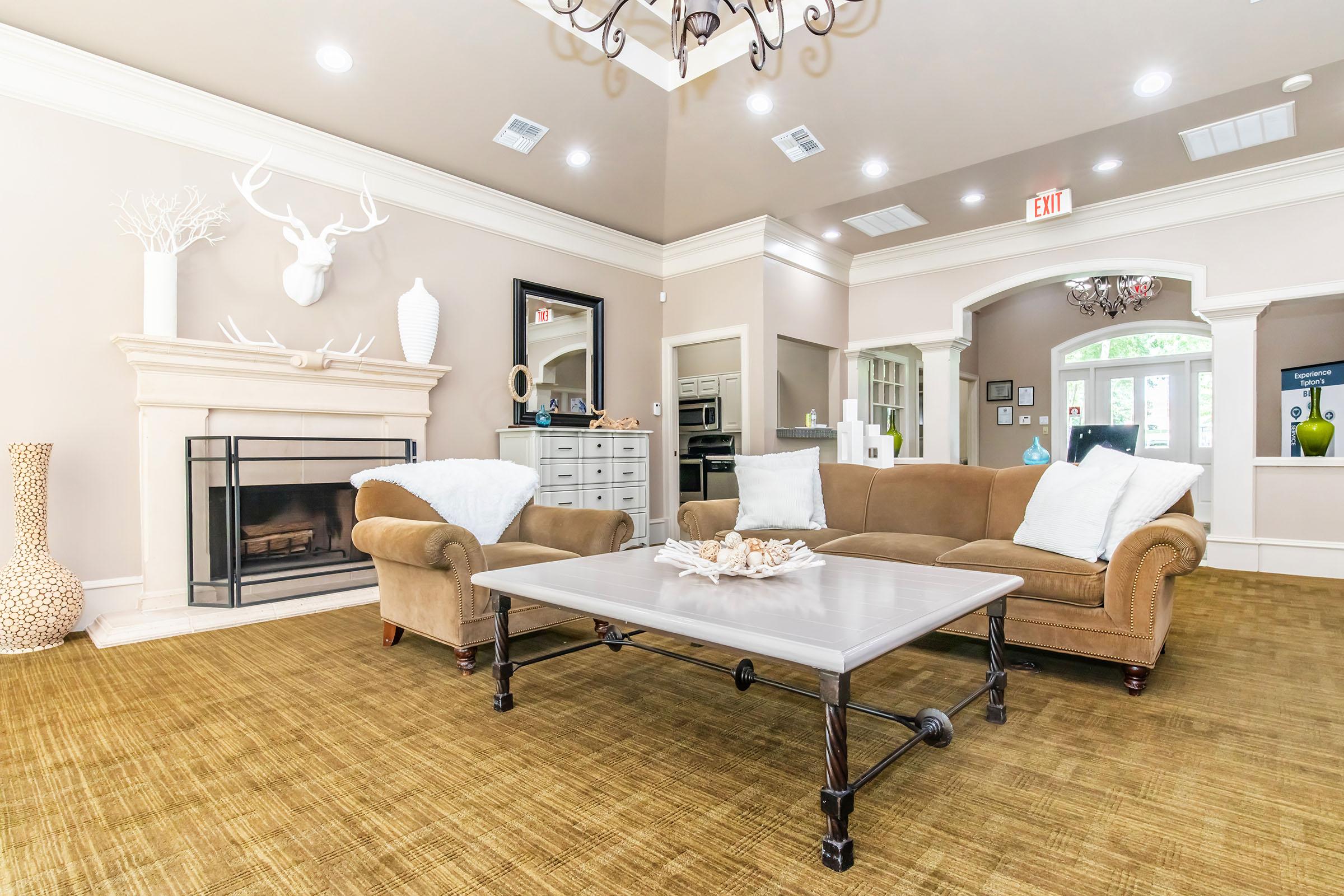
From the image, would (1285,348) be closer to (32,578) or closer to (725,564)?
(725,564)

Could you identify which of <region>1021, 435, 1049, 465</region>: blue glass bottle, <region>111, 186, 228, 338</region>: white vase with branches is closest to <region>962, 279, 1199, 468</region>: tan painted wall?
<region>1021, 435, 1049, 465</region>: blue glass bottle

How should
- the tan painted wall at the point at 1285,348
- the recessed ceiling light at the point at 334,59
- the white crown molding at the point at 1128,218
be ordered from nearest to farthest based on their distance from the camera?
the recessed ceiling light at the point at 334,59
the white crown molding at the point at 1128,218
the tan painted wall at the point at 1285,348

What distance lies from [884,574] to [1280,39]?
12.3ft

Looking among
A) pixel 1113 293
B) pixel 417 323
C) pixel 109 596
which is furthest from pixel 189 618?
pixel 1113 293

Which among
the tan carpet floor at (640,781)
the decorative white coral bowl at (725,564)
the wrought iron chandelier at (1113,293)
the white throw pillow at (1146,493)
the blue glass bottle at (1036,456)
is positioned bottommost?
the tan carpet floor at (640,781)

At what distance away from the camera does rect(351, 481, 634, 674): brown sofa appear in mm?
2619

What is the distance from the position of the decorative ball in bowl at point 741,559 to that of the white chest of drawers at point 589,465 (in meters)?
2.38

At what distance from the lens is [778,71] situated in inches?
165

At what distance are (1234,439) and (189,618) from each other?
6940 millimetres

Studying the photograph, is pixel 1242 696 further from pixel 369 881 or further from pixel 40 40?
pixel 40 40

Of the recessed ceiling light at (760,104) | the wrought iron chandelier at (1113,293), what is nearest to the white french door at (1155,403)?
the wrought iron chandelier at (1113,293)

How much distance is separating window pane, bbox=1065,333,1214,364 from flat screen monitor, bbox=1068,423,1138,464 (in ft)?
14.1

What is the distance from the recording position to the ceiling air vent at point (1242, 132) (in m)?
4.29

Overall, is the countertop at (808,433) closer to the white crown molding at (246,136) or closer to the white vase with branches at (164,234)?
the white crown molding at (246,136)
